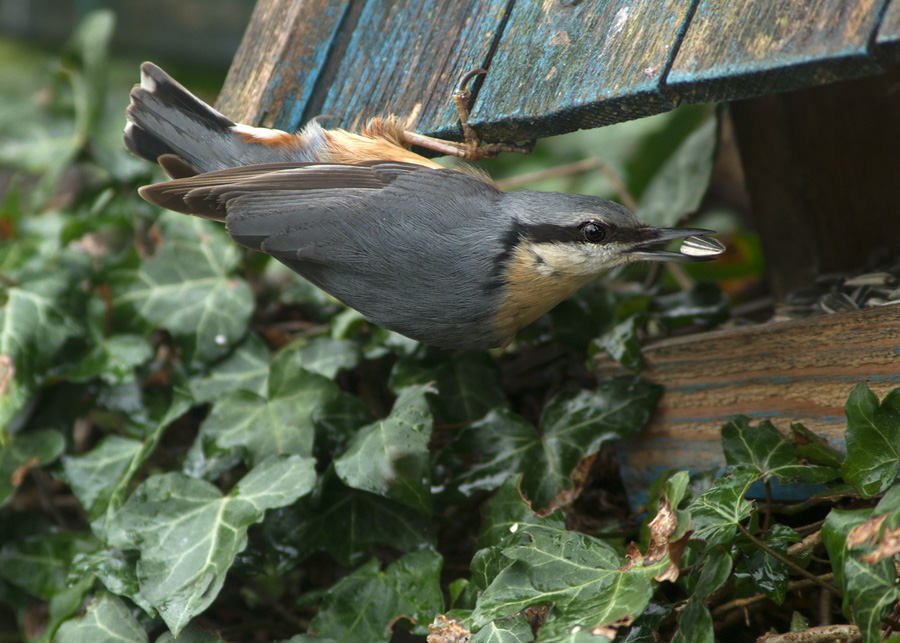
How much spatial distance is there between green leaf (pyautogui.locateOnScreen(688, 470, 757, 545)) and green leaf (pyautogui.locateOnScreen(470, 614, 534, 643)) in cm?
33

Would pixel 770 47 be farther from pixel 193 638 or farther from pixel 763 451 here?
pixel 193 638

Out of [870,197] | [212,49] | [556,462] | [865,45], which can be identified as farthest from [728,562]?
[212,49]

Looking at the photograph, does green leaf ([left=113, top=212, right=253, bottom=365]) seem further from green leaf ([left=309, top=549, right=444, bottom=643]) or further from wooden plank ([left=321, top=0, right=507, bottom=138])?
green leaf ([left=309, top=549, right=444, bottom=643])

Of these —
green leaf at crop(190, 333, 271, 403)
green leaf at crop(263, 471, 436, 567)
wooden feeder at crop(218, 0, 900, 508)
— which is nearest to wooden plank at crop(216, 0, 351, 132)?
wooden feeder at crop(218, 0, 900, 508)

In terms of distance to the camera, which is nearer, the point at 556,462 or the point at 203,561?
the point at 203,561

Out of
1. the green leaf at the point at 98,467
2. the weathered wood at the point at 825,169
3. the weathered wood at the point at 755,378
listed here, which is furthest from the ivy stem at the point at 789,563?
the green leaf at the point at 98,467

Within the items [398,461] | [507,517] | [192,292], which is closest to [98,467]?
[192,292]

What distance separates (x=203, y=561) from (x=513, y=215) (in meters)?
1.01

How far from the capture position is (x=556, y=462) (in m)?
1.90

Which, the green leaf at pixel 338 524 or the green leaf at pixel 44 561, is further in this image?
the green leaf at pixel 44 561

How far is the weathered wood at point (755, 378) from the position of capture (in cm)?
155

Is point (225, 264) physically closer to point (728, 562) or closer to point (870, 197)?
point (728, 562)

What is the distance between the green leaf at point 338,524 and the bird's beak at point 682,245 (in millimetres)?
794

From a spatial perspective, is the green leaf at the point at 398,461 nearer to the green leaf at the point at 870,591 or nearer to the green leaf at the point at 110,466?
the green leaf at the point at 110,466
